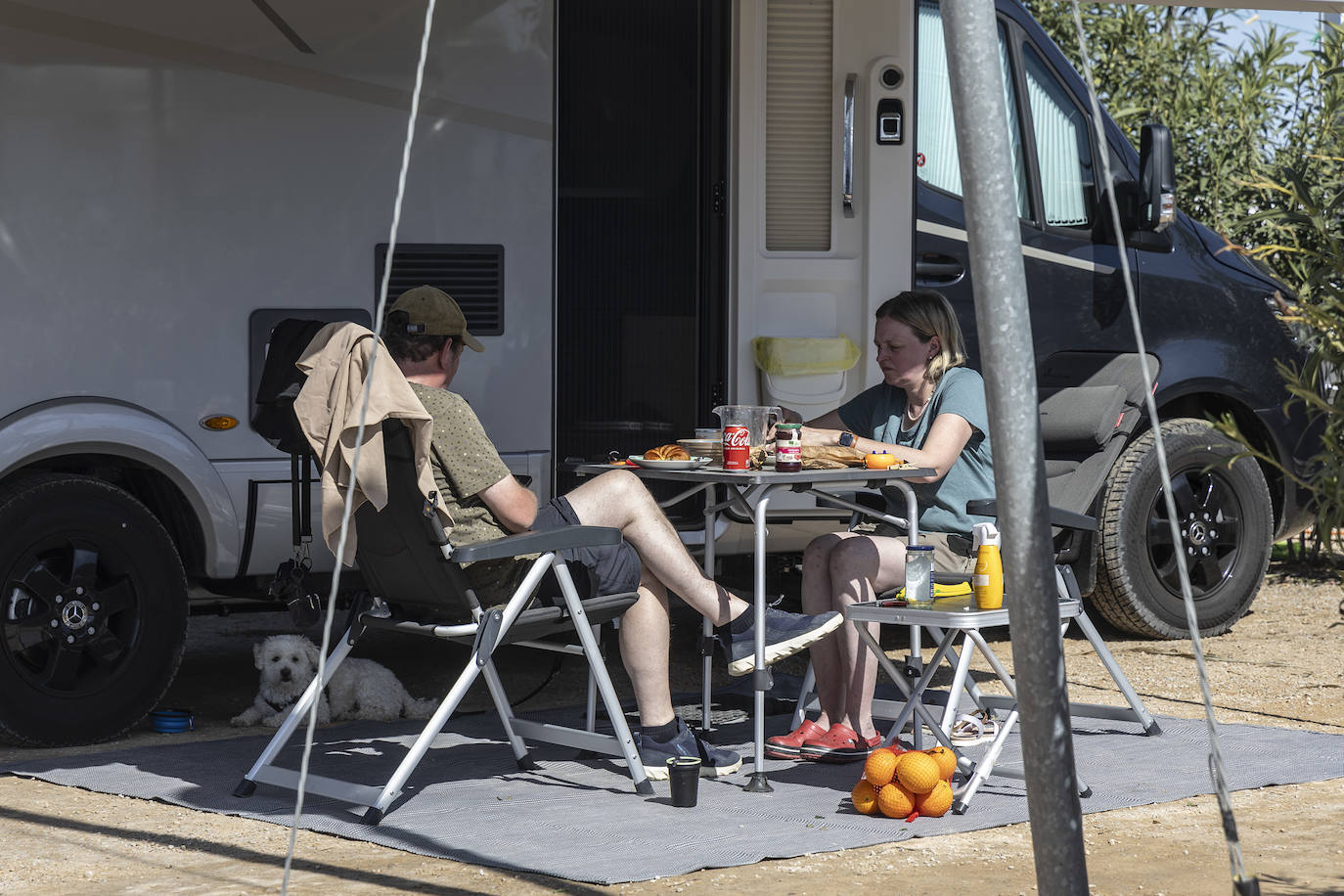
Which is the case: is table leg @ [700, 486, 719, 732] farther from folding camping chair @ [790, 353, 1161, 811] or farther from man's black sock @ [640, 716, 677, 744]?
man's black sock @ [640, 716, 677, 744]

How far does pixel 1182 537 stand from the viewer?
20.9ft

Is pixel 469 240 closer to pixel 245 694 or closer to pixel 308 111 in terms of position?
pixel 308 111

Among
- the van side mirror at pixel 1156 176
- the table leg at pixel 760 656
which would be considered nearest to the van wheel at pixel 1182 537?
the van side mirror at pixel 1156 176

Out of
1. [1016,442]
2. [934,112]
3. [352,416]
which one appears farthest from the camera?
[934,112]

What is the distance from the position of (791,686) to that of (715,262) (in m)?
1.42

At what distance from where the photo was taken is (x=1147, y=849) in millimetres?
3691

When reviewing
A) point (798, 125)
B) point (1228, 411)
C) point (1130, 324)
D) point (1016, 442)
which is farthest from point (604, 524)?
point (1228, 411)

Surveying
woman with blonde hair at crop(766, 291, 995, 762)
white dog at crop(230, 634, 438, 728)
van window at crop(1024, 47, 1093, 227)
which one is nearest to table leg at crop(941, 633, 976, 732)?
woman with blonde hair at crop(766, 291, 995, 762)

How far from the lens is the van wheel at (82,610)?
184 inches

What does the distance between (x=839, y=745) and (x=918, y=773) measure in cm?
67

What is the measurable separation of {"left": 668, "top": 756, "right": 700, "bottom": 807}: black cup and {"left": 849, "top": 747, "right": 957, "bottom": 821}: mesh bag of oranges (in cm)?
38

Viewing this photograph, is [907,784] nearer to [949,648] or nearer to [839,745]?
[949,648]

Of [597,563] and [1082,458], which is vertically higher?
[1082,458]

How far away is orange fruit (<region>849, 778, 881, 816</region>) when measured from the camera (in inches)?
155
